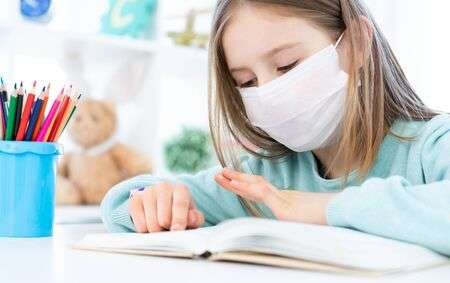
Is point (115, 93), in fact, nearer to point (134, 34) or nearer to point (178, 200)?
point (134, 34)

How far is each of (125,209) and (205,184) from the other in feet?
0.52

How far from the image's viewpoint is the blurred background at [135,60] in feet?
5.88

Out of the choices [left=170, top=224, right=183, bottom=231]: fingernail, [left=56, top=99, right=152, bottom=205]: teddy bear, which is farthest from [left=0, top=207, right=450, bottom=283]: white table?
[left=56, top=99, right=152, bottom=205]: teddy bear

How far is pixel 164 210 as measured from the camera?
0.80m

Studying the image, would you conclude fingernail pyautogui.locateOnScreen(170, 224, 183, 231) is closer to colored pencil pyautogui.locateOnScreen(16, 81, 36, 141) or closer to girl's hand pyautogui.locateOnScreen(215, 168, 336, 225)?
girl's hand pyautogui.locateOnScreen(215, 168, 336, 225)

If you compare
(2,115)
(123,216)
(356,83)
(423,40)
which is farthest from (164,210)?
(423,40)

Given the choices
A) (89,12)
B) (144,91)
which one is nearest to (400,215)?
(144,91)

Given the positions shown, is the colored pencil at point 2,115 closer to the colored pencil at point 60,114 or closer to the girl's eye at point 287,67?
the colored pencil at point 60,114

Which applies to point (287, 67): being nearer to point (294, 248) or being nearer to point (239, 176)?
point (239, 176)

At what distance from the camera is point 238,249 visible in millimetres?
625

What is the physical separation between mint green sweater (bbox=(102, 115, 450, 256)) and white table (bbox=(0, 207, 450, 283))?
6 cm

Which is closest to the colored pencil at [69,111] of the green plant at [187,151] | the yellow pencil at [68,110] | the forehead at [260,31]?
the yellow pencil at [68,110]

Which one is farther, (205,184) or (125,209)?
(205,184)

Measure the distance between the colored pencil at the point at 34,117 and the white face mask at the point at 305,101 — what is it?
0.91 ft
